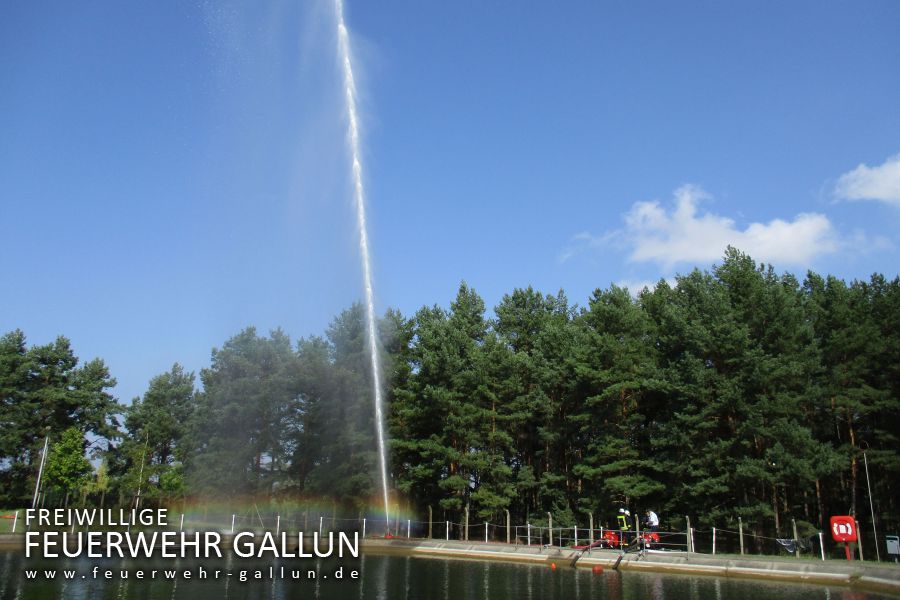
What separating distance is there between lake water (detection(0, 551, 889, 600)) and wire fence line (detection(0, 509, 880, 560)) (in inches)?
197

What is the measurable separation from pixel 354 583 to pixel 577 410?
24.1 meters

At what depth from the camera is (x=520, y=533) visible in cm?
4222

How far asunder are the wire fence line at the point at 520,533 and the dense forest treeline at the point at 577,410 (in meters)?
1.35

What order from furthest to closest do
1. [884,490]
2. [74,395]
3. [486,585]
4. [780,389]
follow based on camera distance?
[74,395] → [884,490] → [780,389] → [486,585]

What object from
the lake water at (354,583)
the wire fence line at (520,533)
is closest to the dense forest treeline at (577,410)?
the wire fence line at (520,533)

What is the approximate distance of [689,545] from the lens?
25.2 metres

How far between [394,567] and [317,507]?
21528 mm

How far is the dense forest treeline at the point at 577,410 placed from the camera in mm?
32125

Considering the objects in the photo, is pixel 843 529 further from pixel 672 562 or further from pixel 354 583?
pixel 354 583

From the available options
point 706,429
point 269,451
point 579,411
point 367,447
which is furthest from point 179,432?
point 706,429

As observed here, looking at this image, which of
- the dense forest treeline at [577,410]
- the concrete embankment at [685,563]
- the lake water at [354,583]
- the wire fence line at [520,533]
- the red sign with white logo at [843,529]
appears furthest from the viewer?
the dense forest treeline at [577,410]

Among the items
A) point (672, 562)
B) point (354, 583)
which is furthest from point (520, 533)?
point (354, 583)

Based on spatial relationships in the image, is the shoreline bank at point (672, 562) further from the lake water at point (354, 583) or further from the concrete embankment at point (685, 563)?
the lake water at point (354, 583)

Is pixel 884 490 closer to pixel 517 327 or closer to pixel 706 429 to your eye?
pixel 706 429
